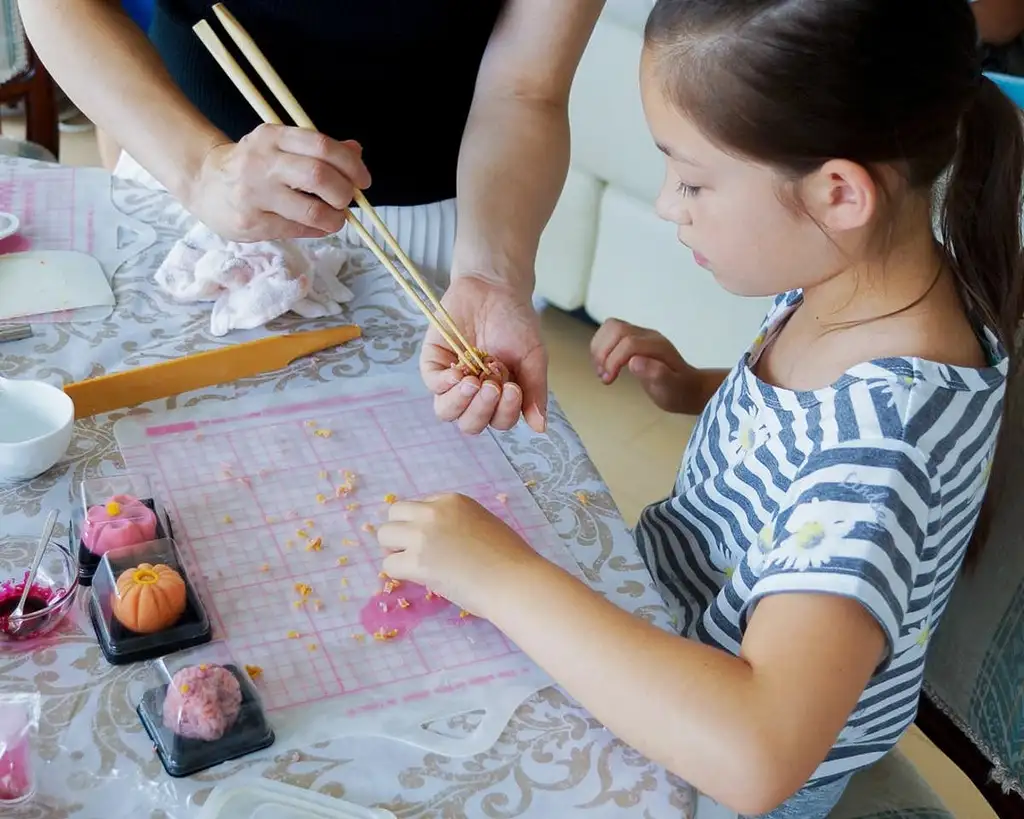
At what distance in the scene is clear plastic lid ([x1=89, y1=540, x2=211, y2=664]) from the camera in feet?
2.35

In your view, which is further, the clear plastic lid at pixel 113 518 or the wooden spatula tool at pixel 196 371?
the wooden spatula tool at pixel 196 371

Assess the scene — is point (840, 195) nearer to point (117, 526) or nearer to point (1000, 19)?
point (117, 526)

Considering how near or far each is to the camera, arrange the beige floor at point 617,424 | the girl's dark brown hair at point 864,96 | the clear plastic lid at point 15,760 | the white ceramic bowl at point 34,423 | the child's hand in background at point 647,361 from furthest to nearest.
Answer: the beige floor at point 617,424 < the child's hand in background at point 647,361 < the white ceramic bowl at point 34,423 < the girl's dark brown hair at point 864,96 < the clear plastic lid at point 15,760

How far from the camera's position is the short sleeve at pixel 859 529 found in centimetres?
70

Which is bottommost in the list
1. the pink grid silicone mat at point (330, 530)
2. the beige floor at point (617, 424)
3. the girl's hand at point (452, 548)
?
the beige floor at point (617, 424)

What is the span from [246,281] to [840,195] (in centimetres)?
56

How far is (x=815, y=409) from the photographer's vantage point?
0.83 meters

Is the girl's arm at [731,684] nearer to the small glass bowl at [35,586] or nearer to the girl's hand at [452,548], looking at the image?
the girl's hand at [452,548]

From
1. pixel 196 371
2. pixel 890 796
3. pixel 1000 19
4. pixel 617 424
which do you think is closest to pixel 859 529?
pixel 890 796

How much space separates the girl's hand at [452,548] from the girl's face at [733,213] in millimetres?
271

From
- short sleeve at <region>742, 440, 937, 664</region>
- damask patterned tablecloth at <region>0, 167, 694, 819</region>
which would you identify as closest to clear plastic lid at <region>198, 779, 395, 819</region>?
damask patterned tablecloth at <region>0, 167, 694, 819</region>

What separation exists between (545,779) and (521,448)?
346 mm

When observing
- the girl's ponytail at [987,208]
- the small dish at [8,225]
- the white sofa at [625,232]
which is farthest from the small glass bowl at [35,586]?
the white sofa at [625,232]

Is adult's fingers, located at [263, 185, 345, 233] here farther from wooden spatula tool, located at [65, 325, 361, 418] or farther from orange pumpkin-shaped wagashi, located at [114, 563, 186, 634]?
orange pumpkin-shaped wagashi, located at [114, 563, 186, 634]
